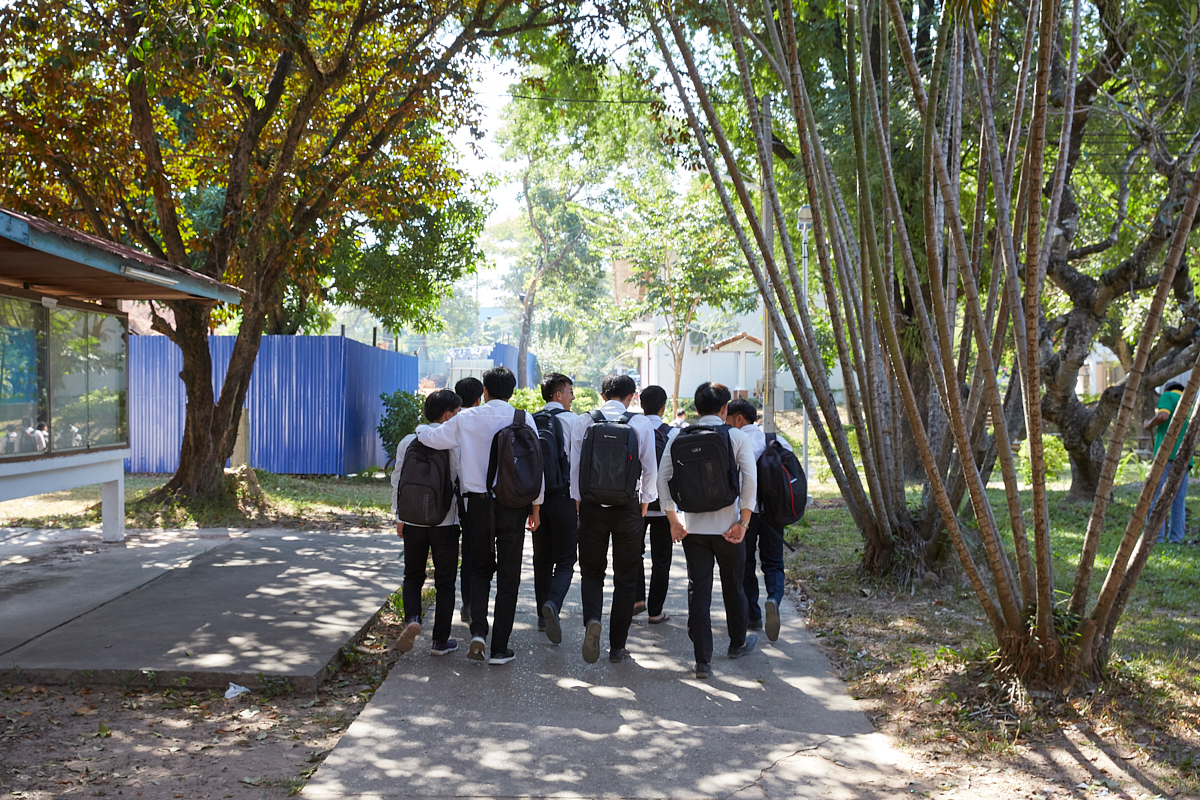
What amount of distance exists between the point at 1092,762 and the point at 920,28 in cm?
1056

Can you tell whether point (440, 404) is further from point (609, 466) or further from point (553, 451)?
point (609, 466)

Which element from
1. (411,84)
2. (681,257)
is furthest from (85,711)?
(681,257)

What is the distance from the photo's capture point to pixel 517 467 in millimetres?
5574

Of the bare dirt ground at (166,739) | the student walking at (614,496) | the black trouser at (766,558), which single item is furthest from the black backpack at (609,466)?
the bare dirt ground at (166,739)

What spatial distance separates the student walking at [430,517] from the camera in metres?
5.68

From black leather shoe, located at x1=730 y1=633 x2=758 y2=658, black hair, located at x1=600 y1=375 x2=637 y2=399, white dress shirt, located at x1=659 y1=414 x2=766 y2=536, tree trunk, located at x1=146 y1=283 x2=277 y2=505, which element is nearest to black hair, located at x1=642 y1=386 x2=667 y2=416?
black hair, located at x1=600 y1=375 x2=637 y2=399

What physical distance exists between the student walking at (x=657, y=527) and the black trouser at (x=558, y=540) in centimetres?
50

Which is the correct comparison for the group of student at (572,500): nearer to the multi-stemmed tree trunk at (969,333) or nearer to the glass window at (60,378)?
the multi-stemmed tree trunk at (969,333)

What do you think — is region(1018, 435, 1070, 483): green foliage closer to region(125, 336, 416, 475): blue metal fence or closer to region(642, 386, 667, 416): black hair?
region(642, 386, 667, 416): black hair

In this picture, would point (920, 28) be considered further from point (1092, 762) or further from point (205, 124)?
point (1092, 762)

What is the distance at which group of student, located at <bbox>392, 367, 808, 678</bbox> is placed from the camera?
559cm

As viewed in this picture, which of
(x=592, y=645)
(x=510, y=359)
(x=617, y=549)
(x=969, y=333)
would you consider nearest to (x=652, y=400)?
(x=617, y=549)

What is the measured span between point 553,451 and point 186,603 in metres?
3.19

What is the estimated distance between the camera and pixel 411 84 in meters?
11.6
